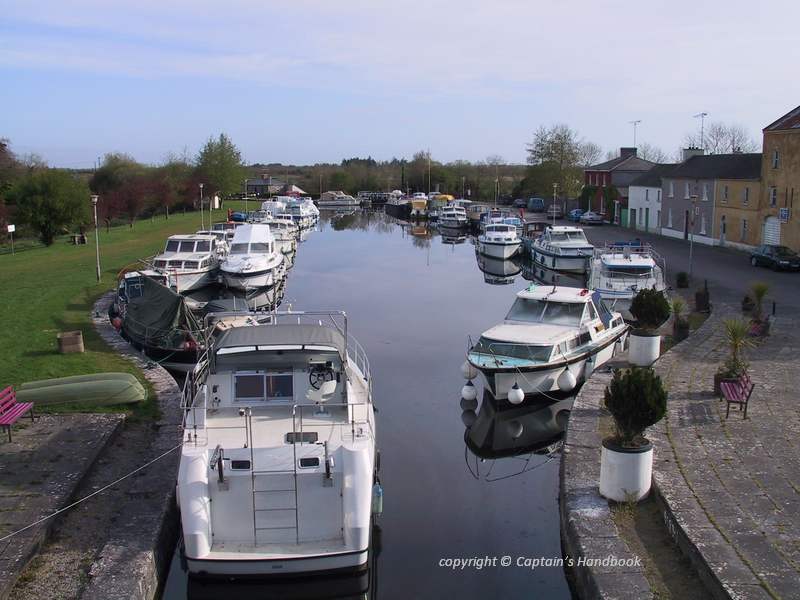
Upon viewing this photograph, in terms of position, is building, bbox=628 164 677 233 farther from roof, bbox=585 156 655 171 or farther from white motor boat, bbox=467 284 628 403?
white motor boat, bbox=467 284 628 403

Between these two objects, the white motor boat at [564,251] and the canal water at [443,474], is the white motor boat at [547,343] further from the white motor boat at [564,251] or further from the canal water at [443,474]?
the white motor boat at [564,251]

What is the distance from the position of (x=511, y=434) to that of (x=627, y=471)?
20.3 feet

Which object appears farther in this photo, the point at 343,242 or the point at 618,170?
the point at 618,170

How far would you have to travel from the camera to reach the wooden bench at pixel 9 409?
13.4 m

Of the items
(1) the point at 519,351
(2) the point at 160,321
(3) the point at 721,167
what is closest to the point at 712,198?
(3) the point at 721,167

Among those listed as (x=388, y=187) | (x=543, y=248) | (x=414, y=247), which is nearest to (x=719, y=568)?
(x=543, y=248)

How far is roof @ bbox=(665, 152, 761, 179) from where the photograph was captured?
4338cm

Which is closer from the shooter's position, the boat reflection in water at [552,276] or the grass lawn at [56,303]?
the grass lawn at [56,303]

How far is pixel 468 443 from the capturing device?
55.6 ft

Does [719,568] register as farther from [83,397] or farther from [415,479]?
[83,397]

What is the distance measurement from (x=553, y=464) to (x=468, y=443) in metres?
1.94

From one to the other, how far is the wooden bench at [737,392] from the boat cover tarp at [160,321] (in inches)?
514

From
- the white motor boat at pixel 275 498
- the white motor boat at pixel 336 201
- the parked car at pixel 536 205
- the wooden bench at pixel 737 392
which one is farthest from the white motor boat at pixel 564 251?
the white motor boat at pixel 336 201

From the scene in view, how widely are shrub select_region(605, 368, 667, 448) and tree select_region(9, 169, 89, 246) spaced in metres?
47.8
